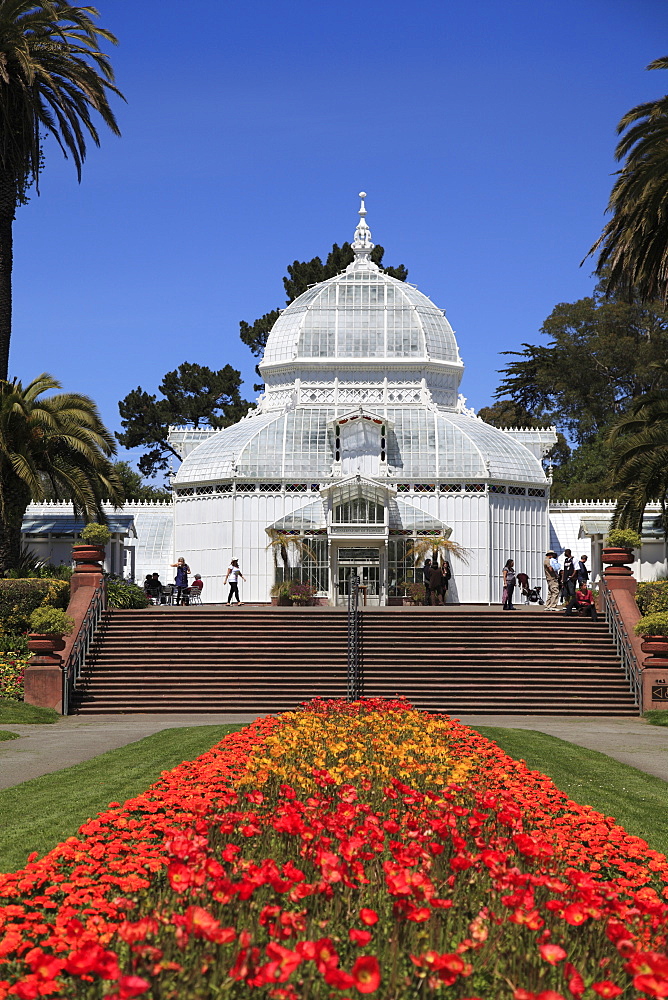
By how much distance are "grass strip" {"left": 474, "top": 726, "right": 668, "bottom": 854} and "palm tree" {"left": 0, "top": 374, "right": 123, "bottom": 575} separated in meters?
16.5

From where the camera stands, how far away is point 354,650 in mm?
24859

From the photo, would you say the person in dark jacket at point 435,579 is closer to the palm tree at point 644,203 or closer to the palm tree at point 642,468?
the palm tree at point 642,468

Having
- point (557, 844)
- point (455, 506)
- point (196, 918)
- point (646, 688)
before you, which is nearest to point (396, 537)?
point (455, 506)

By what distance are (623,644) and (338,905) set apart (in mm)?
20050

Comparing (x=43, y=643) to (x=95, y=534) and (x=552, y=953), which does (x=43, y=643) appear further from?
(x=552, y=953)

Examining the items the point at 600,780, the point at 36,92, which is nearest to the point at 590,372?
the point at 36,92

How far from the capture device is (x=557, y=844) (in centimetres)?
844

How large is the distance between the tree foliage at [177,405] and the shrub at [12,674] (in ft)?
153

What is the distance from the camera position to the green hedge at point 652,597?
2720cm

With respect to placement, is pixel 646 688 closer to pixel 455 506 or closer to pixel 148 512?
pixel 455 506

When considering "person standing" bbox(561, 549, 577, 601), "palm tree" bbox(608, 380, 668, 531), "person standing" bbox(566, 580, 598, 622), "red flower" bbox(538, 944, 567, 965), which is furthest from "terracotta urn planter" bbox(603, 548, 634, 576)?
"red flower" bbox(538, 944, 567, 965)

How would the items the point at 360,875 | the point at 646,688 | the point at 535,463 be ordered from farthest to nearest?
the point at 535,463
the point at 646,688
the point at 360,875

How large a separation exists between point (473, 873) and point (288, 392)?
41323 mm

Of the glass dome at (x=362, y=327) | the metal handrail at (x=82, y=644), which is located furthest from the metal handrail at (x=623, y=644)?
the glass dome at (x=362, y=327)
